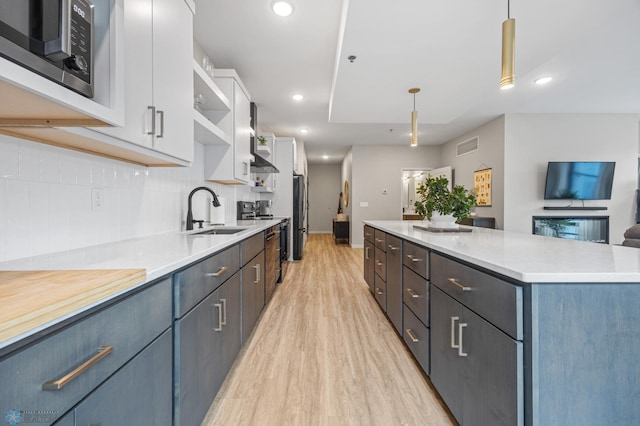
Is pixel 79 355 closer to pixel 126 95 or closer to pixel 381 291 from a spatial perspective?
pixel 126 95

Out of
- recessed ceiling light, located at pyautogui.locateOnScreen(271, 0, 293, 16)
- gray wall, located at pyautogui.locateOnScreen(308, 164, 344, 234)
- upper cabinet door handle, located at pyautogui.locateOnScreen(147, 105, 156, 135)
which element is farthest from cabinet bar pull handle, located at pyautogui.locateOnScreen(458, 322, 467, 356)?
gray wall, located at pyautogui.locateOnScreen(308, 164, 344, 234)

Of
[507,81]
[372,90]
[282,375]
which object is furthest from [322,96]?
[282,375]

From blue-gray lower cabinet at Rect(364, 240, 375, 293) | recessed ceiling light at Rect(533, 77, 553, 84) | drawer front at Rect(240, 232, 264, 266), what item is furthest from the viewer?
recessed ceiling light at Rect(533, 77, 553, 84)

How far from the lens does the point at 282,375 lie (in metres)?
1.76

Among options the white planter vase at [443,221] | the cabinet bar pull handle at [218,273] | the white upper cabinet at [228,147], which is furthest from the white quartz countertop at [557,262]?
the white upper cabinet at [228,147]

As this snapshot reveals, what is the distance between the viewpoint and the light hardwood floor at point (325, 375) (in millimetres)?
1423

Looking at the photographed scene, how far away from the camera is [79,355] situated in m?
0.61

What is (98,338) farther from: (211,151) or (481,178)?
(481,178)

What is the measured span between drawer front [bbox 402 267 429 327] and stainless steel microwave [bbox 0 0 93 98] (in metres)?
1.73

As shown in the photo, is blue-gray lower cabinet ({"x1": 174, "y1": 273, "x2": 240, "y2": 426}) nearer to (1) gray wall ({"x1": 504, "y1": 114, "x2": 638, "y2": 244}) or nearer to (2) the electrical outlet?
(2) the electrical outlet

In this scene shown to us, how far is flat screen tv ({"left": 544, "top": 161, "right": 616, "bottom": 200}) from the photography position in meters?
5.10

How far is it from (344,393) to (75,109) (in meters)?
1.76

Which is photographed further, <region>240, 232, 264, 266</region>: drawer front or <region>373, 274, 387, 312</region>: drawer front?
<region>373, 274, 387, 312</region>: drawer front

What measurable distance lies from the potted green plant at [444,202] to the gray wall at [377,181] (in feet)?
17.5
